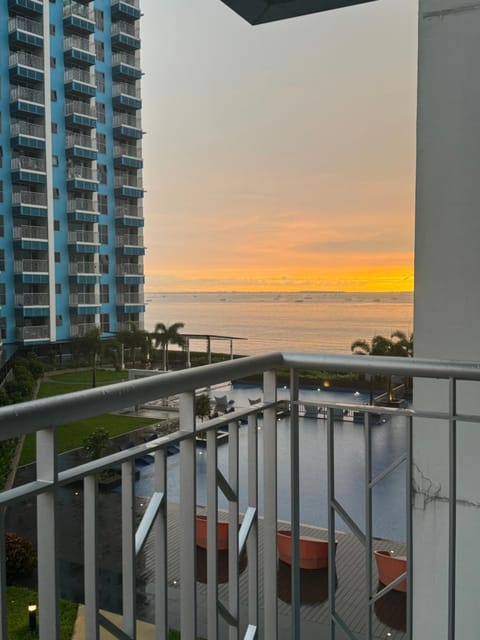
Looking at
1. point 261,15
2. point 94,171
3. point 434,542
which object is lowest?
point 434,542

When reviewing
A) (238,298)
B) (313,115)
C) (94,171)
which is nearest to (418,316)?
(238,298)

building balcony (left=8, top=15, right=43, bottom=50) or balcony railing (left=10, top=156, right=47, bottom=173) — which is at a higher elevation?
building balcony (left=8, top=15, right=43, bottom=50)

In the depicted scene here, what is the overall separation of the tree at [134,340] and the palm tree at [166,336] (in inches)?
5.9

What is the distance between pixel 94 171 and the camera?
31.7 feet

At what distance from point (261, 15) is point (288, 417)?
6.97ft

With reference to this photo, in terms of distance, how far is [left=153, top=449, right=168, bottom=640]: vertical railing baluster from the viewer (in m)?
1.02

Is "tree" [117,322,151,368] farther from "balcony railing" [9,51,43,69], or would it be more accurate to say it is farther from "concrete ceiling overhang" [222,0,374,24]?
"concrete ceiling overhang" [222,0,374,24]

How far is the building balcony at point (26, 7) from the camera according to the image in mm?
8375

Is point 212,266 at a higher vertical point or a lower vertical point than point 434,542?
higher

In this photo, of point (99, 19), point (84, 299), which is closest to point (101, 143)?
point (99, 19)

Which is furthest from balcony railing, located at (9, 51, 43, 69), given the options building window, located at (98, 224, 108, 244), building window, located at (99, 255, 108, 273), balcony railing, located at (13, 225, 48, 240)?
building window, located at (99, 255, 108, 273)

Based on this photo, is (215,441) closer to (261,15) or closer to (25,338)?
(261,15)

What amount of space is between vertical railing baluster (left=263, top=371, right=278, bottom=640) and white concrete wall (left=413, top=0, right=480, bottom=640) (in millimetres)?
661

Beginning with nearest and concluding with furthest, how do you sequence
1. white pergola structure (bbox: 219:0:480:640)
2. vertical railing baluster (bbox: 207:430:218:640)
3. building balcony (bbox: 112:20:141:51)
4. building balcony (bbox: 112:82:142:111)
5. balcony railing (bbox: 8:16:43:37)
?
vertical railing baluster (bbox: 207:430:218:640)
white pergola structure (bbox: 219:0:480:640)
balcony railing (bbox: 8:16:43:37)
building balcony (bbox: 112:20:141:51)
building balcony (bbox: 112:82:142:111)
